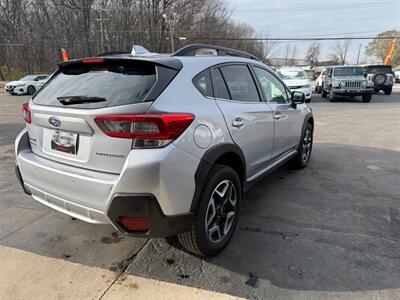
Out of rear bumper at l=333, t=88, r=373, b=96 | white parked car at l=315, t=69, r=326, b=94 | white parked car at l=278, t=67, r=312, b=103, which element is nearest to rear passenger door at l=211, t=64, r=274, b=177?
white parked car at l=278, t=67, r=312, b=103

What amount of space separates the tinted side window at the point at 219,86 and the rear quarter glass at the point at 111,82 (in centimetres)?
50

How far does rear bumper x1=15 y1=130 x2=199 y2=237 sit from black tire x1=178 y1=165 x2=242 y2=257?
146mm

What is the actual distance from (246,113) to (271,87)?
110cm

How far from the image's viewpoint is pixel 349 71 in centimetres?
1655

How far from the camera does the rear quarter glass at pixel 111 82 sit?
2242mm

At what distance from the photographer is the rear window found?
225 cm

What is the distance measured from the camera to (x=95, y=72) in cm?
260

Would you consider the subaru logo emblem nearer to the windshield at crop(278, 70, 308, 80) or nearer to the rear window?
the rear window

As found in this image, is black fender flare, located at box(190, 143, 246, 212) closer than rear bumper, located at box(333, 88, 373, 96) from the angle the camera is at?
Yes

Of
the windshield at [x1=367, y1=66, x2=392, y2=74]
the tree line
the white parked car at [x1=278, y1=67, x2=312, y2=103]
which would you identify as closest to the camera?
the white parked car at [x1=278, y1=67, x2=312, y2=103]

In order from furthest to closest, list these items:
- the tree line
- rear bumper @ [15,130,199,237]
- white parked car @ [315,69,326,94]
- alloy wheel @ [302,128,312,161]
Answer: the tree line, white parked car @ [315,69,326,94], alloy wheel @ [302,128,312,161], rear bumper @ [15,130,199,237]

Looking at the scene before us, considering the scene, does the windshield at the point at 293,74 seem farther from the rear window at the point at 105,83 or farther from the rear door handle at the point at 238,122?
the rear window at the point at 105,83

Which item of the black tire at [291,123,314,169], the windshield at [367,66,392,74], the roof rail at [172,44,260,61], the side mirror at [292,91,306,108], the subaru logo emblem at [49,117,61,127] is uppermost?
the roof rail at [172,44,260,61]

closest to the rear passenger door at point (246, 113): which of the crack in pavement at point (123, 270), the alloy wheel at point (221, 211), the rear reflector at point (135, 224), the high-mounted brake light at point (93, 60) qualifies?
the alloy wheel at point (221, 211)
